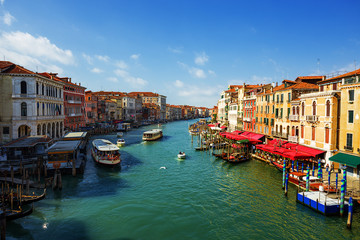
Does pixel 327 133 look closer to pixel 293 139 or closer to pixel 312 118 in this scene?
pixel 312 118

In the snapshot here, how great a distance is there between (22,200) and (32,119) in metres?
21.8

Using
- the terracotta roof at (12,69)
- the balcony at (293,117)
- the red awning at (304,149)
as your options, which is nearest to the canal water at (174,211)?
the red awning at (304,149)

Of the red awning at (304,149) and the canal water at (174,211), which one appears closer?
the canal water at (174,211)

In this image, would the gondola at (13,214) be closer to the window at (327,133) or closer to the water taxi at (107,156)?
the water taxi at (107,156)

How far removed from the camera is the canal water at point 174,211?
14.7 meters

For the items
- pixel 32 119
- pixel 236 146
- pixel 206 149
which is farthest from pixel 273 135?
pixel 32 119

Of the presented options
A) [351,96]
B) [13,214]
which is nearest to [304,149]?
[351,96]

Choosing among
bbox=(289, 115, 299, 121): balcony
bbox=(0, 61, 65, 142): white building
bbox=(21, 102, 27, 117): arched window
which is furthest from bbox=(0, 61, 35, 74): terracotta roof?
bbox=(289, 115, 299, 121): balcony

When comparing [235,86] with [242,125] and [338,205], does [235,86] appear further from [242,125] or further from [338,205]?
[338,205]

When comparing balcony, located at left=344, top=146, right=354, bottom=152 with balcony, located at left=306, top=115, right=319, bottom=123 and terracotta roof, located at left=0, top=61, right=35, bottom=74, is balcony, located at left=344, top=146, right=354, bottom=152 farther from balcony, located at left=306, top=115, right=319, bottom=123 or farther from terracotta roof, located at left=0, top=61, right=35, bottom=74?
terracotta roof, located at left=0, top=61, right=35, bottom=74

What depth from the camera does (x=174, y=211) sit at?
17672 millimetres

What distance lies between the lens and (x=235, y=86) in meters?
75.8

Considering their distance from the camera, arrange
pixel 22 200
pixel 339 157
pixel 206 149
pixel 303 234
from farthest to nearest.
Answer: pixel 206 149 → pixel 339 157 → pixel 22 200 → pixel 303 234

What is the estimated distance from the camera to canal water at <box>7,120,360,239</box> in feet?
48.1
